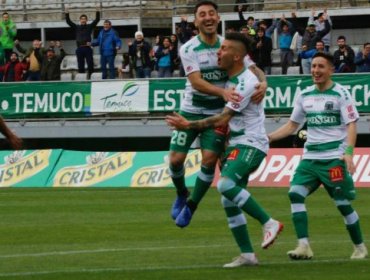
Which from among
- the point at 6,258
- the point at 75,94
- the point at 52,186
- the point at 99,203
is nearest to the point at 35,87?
the point at 75,94

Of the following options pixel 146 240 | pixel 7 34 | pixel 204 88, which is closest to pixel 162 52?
pixel 7 34

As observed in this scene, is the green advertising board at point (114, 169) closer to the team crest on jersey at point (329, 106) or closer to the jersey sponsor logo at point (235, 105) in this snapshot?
the team crest on jersey at point (329, 106)

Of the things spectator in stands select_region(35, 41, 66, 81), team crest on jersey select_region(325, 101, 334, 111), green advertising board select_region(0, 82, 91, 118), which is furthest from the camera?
spectator in stands select_region(35, 41, 66, 81)

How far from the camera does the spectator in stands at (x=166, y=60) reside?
38125mm

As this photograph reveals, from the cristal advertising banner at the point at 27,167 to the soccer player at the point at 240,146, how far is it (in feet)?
64.9

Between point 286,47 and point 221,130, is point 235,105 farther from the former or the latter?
point 286,47

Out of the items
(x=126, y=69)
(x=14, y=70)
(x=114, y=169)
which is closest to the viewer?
(x=114, y=169)

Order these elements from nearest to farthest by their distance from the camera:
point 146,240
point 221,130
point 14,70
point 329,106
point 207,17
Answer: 1. point 329,106
2. point 207,17
3. point 221,130
4. point 146,240
5. point 14,70

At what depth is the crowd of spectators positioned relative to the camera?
3562 cm

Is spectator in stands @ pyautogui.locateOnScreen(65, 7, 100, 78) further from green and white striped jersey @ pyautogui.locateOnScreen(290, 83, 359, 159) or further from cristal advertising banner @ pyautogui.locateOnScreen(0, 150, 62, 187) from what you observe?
green and white striped jersey @ pyautogui.locateOnScreen(290, 83, 359, 159)

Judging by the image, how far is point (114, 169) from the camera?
33.1 meters

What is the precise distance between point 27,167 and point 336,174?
2038cm

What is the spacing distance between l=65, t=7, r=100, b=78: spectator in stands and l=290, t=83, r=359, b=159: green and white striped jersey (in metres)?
24.9

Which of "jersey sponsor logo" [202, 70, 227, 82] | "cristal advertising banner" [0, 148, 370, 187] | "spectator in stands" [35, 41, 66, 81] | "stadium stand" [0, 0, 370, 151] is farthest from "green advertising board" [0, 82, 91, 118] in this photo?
"jersey sponsor logo" [202, 70, 227, 82]
